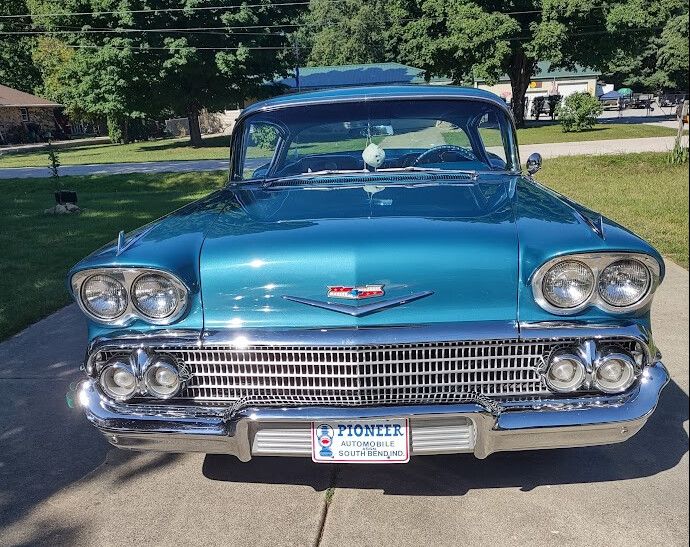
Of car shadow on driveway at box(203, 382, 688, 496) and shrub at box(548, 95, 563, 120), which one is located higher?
car shadow on driveway at box(203, 382, 688, 496)

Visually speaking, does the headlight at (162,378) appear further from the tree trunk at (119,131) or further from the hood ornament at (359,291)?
the tree trunk at (119,131)

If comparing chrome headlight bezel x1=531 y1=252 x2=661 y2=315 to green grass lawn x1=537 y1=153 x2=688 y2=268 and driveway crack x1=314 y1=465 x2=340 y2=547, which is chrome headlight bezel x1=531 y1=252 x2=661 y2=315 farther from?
green grass lawn x1=537 y1=153 x2=688 y2=268

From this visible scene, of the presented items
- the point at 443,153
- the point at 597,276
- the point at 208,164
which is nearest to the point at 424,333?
the point at 597,276

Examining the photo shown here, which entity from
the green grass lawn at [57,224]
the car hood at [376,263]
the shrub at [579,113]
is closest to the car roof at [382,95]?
the car hood at [376,263]

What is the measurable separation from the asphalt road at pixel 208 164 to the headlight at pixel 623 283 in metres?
13.9

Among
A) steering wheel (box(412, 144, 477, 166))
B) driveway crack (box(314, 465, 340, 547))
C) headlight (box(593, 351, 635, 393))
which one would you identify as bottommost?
driveway crack (box(314, 465, 340, 547))

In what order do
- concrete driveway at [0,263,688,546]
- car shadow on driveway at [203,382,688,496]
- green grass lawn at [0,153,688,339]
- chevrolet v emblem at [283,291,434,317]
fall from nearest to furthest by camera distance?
chevrolet v emblem at [283,291,434,317]
concrete driveway at [0,263,688,546]
car shadow on driveway at [203,382,688,496]
green grass lawn at [0,153,688,339]

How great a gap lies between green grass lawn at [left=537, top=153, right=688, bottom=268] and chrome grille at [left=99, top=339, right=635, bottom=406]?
2208 mm

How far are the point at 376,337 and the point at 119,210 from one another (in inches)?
376

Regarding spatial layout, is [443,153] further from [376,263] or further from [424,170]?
[376,263]

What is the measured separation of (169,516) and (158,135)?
4415 centimetres

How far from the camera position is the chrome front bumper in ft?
7.31

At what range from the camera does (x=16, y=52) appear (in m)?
46.7

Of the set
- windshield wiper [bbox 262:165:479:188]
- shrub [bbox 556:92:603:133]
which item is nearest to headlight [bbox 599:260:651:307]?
windshield wiper [bbox 262:165:479:188]
